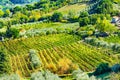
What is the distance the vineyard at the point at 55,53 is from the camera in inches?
2819

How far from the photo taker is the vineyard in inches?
2819

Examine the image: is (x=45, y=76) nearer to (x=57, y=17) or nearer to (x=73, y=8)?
(x=57, y=17)

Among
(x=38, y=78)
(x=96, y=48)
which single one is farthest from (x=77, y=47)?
(x=38, y=78)

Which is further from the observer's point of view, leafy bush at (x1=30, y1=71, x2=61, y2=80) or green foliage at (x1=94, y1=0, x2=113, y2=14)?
green foliage at (x1=94, y1=0, x2=113, y2=14)

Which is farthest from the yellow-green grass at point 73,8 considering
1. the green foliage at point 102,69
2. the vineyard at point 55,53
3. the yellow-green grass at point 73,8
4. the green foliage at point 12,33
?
the green foliage at point 102,69

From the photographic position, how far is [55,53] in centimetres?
8825

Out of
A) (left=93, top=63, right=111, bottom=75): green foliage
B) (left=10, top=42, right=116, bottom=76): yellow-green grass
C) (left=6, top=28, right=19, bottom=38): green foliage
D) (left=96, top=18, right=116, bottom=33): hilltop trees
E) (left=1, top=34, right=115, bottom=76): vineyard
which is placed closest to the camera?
(left=93, top=63, right=111, bottom=75): green foliage

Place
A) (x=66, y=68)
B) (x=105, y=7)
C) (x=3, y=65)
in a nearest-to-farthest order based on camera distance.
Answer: (x=66, y=68) < (x=3, y=65) < (x=105, y=7)

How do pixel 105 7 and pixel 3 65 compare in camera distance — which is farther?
pixel 105 7

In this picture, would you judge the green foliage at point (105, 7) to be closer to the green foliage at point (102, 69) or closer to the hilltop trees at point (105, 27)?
the hilltop trees at point (105, 27)

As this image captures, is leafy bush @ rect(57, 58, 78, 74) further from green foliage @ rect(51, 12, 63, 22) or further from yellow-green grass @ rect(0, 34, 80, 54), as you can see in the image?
green foliage @ rect(51, 12, 63, 22)

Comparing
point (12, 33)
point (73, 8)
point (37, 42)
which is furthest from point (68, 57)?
point (73, 8)

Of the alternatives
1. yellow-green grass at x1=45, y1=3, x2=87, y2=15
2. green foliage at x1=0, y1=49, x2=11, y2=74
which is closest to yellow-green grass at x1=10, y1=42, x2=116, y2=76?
green foliage at x1=0, y1=49, x2=11, y2=74

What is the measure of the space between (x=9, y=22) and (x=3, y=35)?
35.3 m
